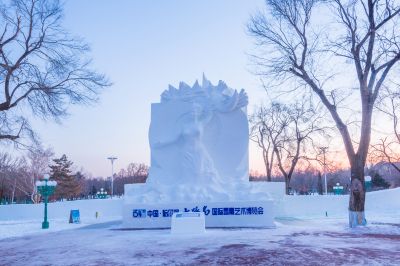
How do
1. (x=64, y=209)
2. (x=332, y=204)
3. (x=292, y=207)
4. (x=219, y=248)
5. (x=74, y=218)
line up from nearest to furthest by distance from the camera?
1. (x=219, y=248)
2. (x=74, y=218)
3. (x=292, y=207)
4. (x=332, y=204)
5. (x=64, y=209)

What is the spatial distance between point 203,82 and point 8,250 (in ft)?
35.4

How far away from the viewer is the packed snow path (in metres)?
8.87

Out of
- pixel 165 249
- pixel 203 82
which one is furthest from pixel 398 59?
pixel 165 249

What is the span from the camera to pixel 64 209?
2748cm

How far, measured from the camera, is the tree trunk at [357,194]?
15898 millimetres

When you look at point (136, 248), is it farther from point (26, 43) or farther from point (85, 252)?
point (26, 43)

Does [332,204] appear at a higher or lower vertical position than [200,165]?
lower

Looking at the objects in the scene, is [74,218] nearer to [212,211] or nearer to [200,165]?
[200,165]

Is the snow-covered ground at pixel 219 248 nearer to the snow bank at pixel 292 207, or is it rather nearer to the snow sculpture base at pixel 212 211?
the snow sculpture base at pixel 212 211

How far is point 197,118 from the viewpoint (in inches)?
719

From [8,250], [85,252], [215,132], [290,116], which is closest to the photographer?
[85,252]

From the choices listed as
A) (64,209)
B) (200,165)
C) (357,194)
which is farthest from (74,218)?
(357,194)

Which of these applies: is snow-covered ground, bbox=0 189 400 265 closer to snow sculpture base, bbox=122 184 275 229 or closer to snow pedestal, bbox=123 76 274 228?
snow sculpture base, bbox=122 184 275 229

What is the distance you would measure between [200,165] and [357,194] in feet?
19.9
